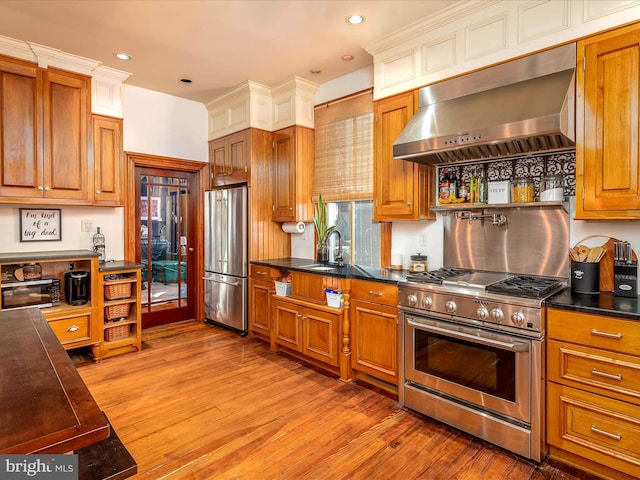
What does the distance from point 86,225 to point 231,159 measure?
176 centimetres

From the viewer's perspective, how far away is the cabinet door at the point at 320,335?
3.21m

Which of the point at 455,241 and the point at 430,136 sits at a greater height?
the point at 430,136

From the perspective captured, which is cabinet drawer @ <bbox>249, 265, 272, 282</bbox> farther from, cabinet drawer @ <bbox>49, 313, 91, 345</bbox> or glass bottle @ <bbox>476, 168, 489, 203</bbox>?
glass bottle @ <bbox>476, 168, 489, 203</bbox>

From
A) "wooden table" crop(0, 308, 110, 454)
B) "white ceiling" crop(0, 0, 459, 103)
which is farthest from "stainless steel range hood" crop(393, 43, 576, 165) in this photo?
"wooden table" crop(0, 308, 110, 454)

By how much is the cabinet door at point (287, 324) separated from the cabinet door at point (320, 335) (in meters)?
0.08

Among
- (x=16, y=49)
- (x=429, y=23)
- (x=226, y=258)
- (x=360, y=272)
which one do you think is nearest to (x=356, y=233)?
(x=360, y=272)

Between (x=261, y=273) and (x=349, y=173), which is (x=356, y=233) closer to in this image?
(x=349, y=173)

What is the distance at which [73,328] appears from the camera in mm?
3479

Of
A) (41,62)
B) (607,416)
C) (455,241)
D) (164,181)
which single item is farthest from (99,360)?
(607,416)

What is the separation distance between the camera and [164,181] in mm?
4758

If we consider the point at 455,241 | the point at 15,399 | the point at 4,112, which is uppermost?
the point at 4,112

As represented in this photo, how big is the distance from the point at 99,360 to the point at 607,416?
398 cm

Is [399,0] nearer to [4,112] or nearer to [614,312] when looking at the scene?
[614,312]

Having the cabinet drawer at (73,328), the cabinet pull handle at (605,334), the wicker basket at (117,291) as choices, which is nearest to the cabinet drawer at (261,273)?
the wicker basket at (117,291)
